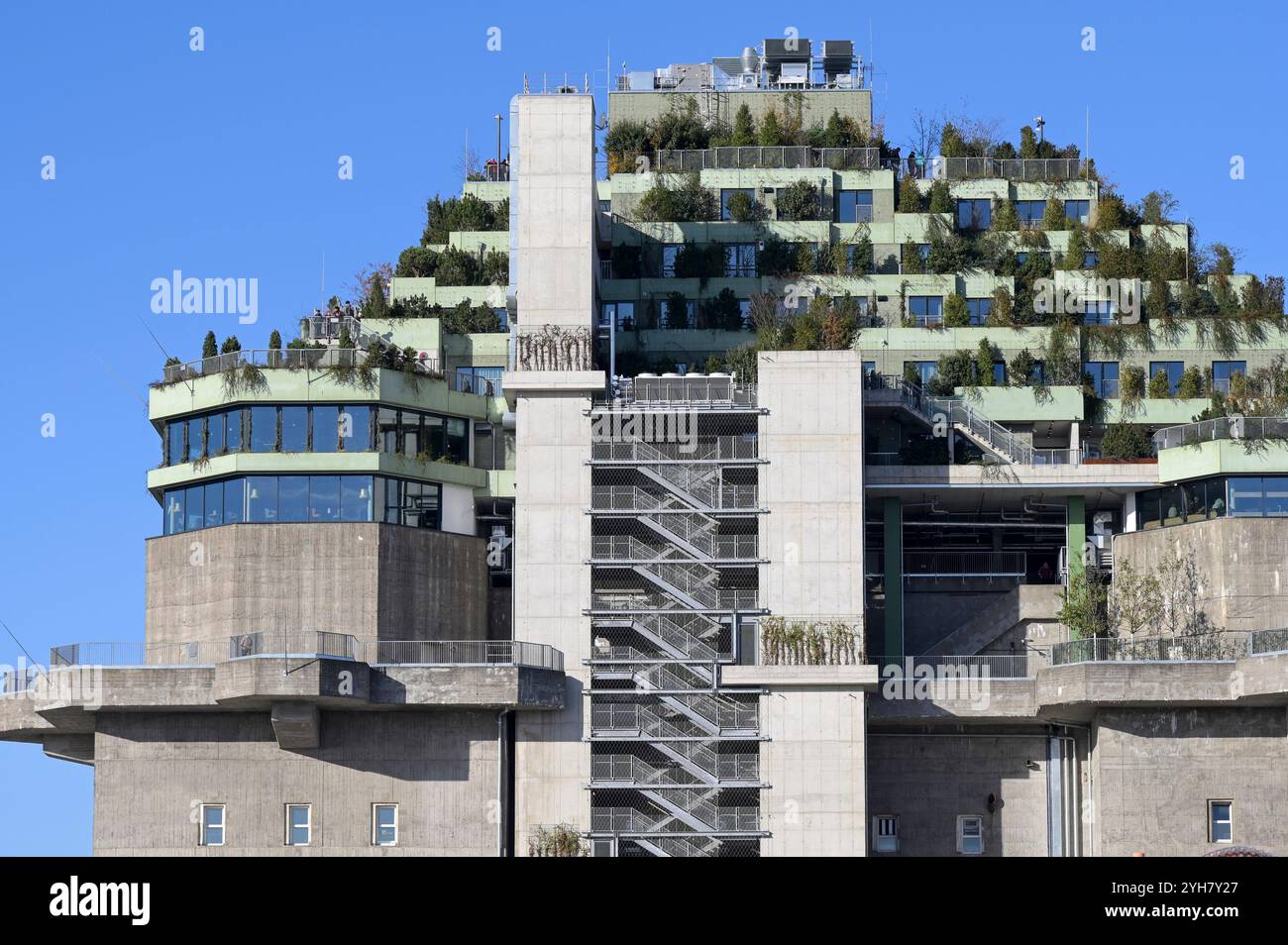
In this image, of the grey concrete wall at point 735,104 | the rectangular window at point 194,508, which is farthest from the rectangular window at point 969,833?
the grey concrete wall at point 735,104

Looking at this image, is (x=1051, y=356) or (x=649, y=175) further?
(x=649, y=175)

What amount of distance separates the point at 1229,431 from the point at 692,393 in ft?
69.4

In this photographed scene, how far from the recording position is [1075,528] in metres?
95.2

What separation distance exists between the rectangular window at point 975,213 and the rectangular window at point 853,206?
4.46m

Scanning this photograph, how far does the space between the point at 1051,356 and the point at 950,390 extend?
5.34m

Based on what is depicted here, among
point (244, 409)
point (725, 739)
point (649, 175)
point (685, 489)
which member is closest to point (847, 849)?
point (725, 739)

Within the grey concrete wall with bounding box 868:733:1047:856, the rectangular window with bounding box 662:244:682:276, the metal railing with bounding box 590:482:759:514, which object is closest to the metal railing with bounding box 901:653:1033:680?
the grey concrete wall with bounding box 868:733:1047:856

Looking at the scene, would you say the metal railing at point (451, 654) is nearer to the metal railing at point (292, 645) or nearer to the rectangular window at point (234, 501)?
the metal railing at point (292, 645)

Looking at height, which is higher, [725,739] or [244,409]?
[244,409]

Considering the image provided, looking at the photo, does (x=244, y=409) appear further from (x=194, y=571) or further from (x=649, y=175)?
(x=649, y=175)

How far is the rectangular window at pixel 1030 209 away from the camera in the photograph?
361ft

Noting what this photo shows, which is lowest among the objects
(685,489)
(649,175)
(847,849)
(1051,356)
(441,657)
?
(847,849)

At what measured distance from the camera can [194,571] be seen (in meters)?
90.8

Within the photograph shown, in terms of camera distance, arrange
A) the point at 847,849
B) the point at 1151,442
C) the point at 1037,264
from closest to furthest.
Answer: the point at 847,849, the point at 1151,442, the point at 1037,264
